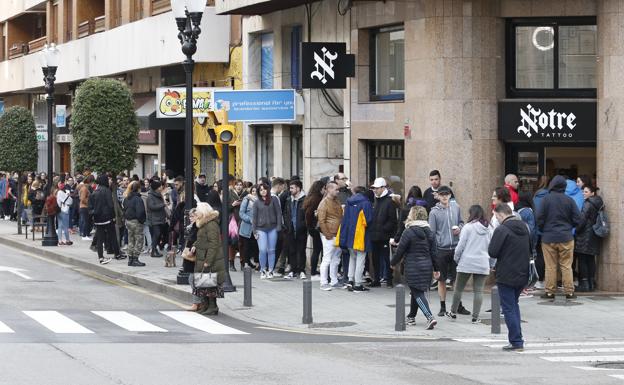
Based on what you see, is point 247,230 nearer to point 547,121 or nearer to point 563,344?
point 547,121

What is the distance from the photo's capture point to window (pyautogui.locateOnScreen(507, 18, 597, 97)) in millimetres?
21562

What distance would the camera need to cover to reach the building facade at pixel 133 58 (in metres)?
33.8

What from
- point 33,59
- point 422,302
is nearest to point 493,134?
point 422,302

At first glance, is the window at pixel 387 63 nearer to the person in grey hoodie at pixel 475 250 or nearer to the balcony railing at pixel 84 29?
the person in grey hoodie at pixel 475 250

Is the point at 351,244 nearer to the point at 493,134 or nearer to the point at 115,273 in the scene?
the point at 493,134

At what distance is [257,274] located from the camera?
81.7ft

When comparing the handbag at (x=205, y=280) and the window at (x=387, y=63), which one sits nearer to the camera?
the handbag at (x=205, y=280)

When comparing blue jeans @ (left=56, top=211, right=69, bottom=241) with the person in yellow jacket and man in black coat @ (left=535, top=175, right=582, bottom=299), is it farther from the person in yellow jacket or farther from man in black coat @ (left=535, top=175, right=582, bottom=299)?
man in black coat @ (left=535, top=175, right=582, bottom=299)

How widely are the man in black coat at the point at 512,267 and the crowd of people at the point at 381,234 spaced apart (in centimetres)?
1

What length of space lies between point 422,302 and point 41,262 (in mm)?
14230

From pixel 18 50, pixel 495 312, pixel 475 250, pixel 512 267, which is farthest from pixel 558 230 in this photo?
pixel 18 50

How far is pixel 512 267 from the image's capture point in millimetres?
15047

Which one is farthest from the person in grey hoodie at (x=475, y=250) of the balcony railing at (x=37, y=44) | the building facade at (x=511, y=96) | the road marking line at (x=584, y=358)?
the balcony railing at (x=37, y=44)

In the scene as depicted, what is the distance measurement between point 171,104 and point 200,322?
48.4 feet
